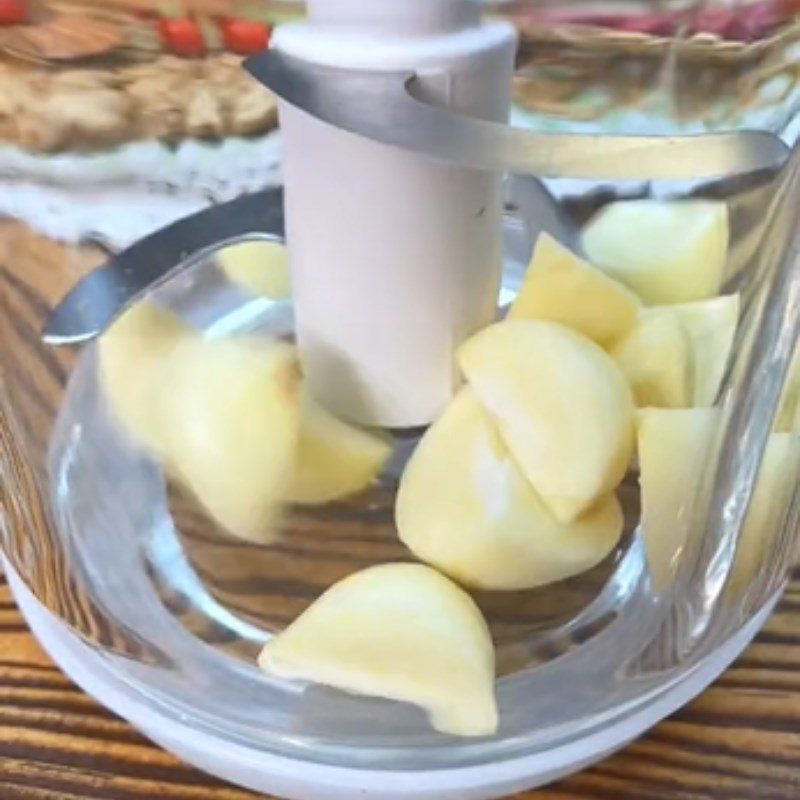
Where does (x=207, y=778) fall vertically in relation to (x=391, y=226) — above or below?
below

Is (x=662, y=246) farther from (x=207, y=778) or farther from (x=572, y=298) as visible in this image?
Answer: (x=207, y=778)

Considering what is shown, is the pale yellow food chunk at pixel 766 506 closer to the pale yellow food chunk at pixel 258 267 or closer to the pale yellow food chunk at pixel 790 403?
the pale yellow food chunk at pixel 790 403

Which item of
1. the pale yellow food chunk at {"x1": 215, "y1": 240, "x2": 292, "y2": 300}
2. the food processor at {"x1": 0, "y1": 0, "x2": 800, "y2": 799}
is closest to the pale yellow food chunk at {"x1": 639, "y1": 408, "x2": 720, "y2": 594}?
the food processor at {"x1": 0, "y1": 0, "x2": 800, "y2": 799}

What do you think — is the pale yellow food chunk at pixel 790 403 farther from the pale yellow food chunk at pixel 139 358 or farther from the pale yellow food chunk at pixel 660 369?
the pale yellow food chunk at pixel 139 358

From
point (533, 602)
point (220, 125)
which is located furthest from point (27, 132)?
point (533, 602)

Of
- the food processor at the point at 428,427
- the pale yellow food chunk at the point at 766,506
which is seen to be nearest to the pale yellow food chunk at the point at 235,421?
the food processor at the point at 428,427

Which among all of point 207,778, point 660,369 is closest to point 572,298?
point 660,369

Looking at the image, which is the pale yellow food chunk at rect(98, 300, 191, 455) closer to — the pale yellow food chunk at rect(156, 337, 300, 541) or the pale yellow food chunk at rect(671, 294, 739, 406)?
the pale yellow food chunk at rect(156, 337, 300, 541)

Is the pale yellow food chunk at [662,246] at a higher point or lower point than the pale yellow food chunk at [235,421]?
higher

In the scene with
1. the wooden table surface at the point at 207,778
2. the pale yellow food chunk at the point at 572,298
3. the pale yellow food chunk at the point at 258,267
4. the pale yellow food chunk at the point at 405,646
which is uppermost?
the pale yellow food chunk at the point at 572,298
